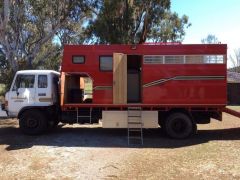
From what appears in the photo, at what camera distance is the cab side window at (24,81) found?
51.0 ft

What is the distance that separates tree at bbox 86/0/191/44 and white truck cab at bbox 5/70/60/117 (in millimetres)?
12799

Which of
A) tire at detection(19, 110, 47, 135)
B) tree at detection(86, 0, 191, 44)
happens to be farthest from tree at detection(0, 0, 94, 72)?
tire at detection(19, 110, 47, 135)

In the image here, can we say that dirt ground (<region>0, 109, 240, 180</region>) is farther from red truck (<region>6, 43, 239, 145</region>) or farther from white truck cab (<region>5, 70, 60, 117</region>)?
white truck cab (<region>5, 70, 60, 117</region>)

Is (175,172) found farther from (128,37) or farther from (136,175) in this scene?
(128,37)

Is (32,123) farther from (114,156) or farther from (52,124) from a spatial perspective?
(114,156)

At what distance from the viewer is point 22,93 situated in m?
15.4

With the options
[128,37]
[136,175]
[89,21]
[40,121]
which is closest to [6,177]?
[136,175]

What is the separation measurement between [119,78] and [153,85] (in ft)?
4.25

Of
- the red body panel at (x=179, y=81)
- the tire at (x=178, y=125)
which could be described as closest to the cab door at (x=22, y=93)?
the red body panel at (x=179, y=81)

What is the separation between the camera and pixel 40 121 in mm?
15273

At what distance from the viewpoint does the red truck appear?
14.8 m

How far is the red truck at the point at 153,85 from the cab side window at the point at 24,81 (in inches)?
47.3

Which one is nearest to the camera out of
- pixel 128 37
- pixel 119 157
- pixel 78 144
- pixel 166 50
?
pixel 119 157

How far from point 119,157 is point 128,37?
683 inches
